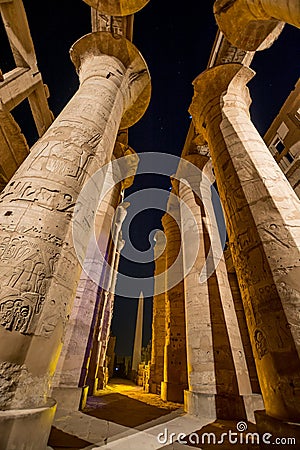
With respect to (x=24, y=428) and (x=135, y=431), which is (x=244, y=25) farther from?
(x=135, y=431)

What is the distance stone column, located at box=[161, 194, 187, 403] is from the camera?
680 centimetres

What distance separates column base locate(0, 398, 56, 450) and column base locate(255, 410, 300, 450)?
204 centimetres

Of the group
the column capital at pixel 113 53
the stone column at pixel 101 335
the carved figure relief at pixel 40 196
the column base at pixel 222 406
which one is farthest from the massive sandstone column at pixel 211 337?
the carved figure relief at pixel 40 196

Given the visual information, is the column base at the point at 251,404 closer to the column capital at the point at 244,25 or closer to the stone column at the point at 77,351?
the stone column at the point at 77,351

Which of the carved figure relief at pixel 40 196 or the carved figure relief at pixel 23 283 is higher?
the carved figure relief at pixel 40 196

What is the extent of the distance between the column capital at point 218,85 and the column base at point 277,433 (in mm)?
5645

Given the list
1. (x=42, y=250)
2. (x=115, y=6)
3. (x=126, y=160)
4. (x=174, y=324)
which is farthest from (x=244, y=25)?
(x=174, y=324)

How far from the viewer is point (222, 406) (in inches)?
180

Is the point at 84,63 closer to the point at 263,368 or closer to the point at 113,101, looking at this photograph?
the point at 113,101

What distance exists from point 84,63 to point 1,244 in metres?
4.94

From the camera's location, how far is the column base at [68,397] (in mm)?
4188

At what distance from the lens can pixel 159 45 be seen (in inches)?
594

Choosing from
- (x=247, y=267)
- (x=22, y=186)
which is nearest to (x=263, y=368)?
(x=247, y=267)

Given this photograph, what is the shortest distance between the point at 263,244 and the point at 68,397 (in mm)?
4582
